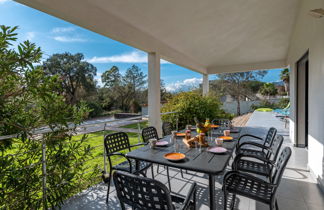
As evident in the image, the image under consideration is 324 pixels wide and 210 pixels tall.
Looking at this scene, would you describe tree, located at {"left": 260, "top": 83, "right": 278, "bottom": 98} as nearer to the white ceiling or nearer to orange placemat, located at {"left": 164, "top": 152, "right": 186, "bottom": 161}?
the white ceiling

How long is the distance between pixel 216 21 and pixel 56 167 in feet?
13.5

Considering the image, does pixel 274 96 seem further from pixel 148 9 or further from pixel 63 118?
pixel 63 118

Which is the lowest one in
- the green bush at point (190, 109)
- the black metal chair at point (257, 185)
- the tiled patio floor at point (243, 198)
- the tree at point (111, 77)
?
the tiled patio floor at point (243, 198)

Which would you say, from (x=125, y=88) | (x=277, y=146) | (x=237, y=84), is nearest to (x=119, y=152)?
(x=277, y=146)

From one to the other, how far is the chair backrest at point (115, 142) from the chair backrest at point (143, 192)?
3.76ft

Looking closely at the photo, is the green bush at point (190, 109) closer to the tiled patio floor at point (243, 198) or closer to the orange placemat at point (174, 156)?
the tiled patio floor at point (243, 198)

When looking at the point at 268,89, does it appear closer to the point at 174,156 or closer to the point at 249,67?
the point at 249,67

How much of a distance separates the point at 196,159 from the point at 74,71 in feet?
44.9

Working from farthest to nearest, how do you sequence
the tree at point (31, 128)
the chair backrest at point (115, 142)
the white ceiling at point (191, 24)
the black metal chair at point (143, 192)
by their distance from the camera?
1. the white ceiling at point (191, 24)
2. the chair backrest at point (115, 142)
3. the tree at point (31, 128)
4. the black metal chair at point (143, 192)

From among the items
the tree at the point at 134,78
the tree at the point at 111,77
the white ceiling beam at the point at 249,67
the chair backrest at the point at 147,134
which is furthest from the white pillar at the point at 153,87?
the tree at the point at 134,78

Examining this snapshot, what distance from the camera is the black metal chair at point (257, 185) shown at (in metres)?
1.55

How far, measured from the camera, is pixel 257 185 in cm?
177

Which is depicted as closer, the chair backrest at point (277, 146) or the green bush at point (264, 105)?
the chair backrest at point (277, 146)

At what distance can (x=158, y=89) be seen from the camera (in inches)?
170
